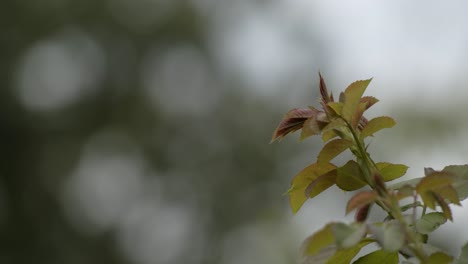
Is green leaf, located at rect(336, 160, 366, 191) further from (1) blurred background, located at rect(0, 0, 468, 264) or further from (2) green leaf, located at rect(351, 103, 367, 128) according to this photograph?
(1) blurred background, located at rect(0, 0, 468, 264)

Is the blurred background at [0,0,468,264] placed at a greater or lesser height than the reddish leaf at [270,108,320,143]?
greater

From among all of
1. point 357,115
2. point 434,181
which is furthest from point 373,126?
point 434,181

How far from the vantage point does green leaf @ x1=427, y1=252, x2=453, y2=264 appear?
21.9 inches

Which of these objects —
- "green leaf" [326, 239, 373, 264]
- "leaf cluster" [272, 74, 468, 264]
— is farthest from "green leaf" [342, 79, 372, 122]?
"green leaf" [326, 239, 373, 264]

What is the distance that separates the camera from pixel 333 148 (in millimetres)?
692

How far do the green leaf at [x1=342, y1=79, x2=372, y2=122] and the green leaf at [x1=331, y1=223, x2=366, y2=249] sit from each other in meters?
0.15

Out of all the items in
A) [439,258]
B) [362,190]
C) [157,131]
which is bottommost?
[439,258]

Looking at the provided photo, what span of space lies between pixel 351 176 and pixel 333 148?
0.09 feet

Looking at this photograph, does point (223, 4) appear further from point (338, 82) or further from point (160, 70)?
point (338, 82)

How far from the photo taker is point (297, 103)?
12891mm

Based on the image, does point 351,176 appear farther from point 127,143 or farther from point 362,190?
point 127,143

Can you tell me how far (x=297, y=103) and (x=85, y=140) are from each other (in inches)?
121

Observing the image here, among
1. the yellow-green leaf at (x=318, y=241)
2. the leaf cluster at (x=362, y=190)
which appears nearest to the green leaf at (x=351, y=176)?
the leaf cluster at (x=362, y=190)

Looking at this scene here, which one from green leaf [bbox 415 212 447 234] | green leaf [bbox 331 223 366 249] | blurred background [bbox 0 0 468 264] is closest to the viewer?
green leaf [bbox 331 223 366 249]
